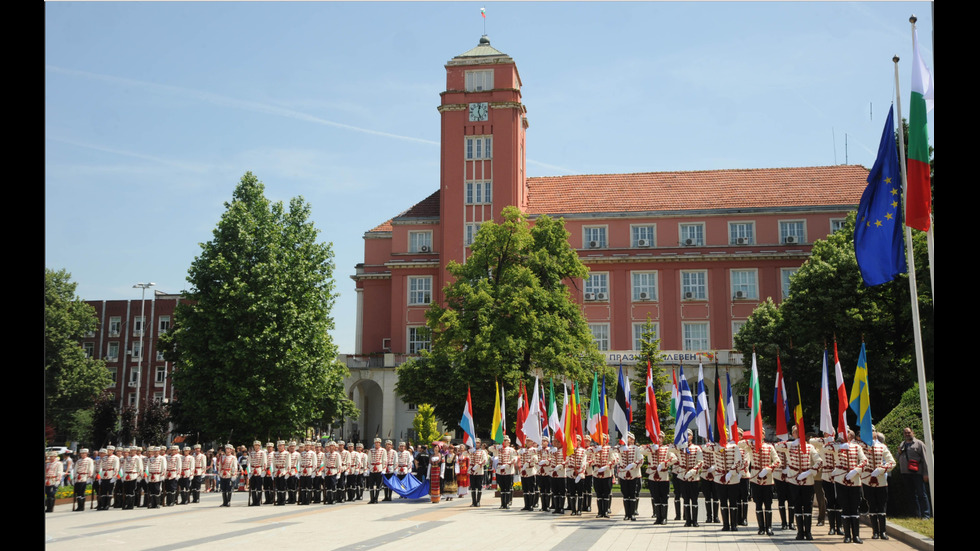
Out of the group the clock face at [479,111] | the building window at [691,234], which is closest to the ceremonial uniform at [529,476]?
the clock face at [479,111]

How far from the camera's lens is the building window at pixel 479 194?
60.0 m

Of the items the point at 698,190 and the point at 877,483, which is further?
the point at 698,190

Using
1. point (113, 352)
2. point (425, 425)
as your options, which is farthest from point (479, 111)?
point (113, 352)

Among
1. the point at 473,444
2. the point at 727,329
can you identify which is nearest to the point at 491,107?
the point at 727,329

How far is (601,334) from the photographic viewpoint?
61000 millimetres

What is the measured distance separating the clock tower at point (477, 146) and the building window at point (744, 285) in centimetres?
1541

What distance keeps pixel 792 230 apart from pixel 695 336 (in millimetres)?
9876

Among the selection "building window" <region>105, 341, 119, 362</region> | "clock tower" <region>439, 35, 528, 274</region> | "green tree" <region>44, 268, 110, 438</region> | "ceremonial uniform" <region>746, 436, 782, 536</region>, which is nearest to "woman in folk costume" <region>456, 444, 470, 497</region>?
"ceremonial uniform" <region>746, 436, 782, 536</region>

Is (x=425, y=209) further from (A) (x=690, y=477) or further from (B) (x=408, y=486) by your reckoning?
(A) (x=690, y=477)

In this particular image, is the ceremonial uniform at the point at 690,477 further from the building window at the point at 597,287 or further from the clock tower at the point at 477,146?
the building window at the point at 597,287

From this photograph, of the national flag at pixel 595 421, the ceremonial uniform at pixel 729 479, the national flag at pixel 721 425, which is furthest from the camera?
the national flag at pixel 595 421

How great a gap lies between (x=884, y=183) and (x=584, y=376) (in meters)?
30.4

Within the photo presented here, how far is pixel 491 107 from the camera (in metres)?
60.5

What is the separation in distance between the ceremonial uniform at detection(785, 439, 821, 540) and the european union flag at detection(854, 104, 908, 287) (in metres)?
4.69
